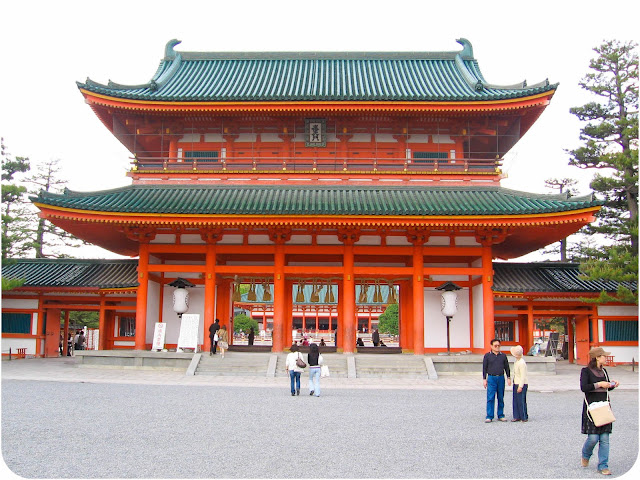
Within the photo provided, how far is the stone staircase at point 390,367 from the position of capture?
19844 mm

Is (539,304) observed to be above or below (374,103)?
below

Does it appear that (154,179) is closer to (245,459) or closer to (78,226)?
(78,226)

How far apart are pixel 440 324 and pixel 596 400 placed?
15394mm

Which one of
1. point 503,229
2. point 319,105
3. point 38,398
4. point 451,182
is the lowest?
point 38,398

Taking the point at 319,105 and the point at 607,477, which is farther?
the point at 319,105

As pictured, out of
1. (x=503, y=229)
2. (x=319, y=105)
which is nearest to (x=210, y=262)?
(x=319, y=105)

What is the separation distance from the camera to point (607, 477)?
7531 millimetres

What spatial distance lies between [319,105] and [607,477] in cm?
1785

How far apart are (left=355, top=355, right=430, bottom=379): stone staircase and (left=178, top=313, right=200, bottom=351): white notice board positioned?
6.09 m

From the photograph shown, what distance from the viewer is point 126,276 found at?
81.5 ft

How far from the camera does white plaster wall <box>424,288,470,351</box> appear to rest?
23.2m

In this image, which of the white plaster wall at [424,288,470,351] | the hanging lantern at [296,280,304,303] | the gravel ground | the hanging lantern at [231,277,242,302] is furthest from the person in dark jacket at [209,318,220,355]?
the white plaster wall at [424,288,470,351]

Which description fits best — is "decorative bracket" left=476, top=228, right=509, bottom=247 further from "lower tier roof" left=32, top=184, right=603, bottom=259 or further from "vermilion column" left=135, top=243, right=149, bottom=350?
"vermilion column" left=135, top=243, right=149, bottom=350

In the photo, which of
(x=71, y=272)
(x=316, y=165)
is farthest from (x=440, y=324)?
(x=71, y=272)
